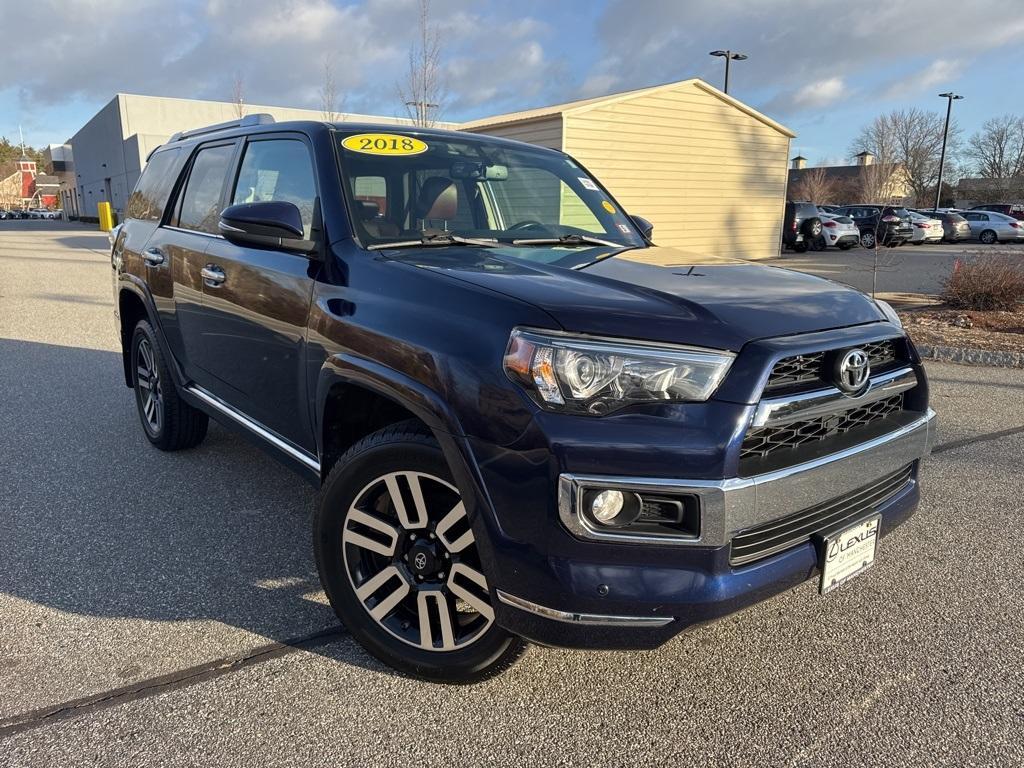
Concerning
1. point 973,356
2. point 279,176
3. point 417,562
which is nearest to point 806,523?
point 417,562

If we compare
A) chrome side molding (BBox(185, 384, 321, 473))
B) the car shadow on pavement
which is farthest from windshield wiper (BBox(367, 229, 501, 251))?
the car shadow on pavement

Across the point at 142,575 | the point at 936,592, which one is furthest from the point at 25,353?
the point at 936,592

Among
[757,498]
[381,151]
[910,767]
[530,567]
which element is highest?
[381,151]

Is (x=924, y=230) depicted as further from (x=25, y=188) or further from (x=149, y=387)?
(x=25, y=188)

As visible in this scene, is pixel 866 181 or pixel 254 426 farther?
pixel 866 181

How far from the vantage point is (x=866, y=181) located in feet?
135

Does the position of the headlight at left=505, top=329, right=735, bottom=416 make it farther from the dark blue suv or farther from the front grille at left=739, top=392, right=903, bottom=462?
the front grille at left=739, top=392, right=903, bottom=462

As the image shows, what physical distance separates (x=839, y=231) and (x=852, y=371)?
2510 centimetres

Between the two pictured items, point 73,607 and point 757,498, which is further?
point 73,607

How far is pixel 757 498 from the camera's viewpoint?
2.09 m

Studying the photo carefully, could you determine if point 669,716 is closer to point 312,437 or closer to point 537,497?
point 537,497

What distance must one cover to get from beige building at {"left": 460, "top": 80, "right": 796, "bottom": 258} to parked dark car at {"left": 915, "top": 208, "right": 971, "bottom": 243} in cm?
1312

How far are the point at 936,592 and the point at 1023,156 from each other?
69733 mm

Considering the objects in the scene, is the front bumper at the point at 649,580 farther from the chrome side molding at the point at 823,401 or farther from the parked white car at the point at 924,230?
the parked white car at the point at 924,230
